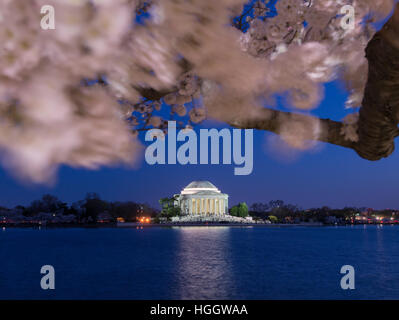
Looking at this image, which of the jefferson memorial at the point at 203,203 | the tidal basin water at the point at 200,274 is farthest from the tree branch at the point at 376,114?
the jefferson memorial at the point at 203,203

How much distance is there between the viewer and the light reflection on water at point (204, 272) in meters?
38.3

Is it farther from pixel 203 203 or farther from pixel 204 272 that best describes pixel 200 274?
pixel 203 203

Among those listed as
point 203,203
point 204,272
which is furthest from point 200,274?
point 203,203

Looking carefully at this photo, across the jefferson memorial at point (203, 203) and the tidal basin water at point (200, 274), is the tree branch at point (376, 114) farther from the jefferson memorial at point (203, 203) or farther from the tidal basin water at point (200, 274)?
the jefferson memorial at point (203, 203)

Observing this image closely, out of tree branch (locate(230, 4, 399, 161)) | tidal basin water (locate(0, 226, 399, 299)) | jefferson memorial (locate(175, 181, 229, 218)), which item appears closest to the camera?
tree branch (locate(230, 4, 399, 161))

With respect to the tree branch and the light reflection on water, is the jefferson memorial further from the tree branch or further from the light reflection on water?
the tree branch

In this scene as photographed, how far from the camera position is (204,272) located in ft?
159

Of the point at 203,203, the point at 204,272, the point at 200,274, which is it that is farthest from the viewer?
the point at 203,203

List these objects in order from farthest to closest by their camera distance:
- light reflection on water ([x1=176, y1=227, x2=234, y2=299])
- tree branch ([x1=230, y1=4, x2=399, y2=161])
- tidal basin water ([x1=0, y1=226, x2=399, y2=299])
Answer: light reflection on water ([x1=176, y1=227, x2=234, y2=299]) < tidal basin water ([x1=0, y1=226, x2=399, y2=299]) < tree branch ([x1=230, y1=4, x2=399, y2=161])

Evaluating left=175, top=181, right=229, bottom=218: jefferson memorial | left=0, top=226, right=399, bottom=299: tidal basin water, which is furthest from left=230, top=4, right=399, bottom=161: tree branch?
left=175, top=181, right=229, bottom=218: jefferson memorial

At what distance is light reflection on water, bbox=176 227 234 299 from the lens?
3828 cm

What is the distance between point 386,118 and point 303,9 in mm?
1647

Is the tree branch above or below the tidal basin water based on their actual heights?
above

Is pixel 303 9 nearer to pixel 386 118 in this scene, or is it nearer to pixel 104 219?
pixel 386 118
